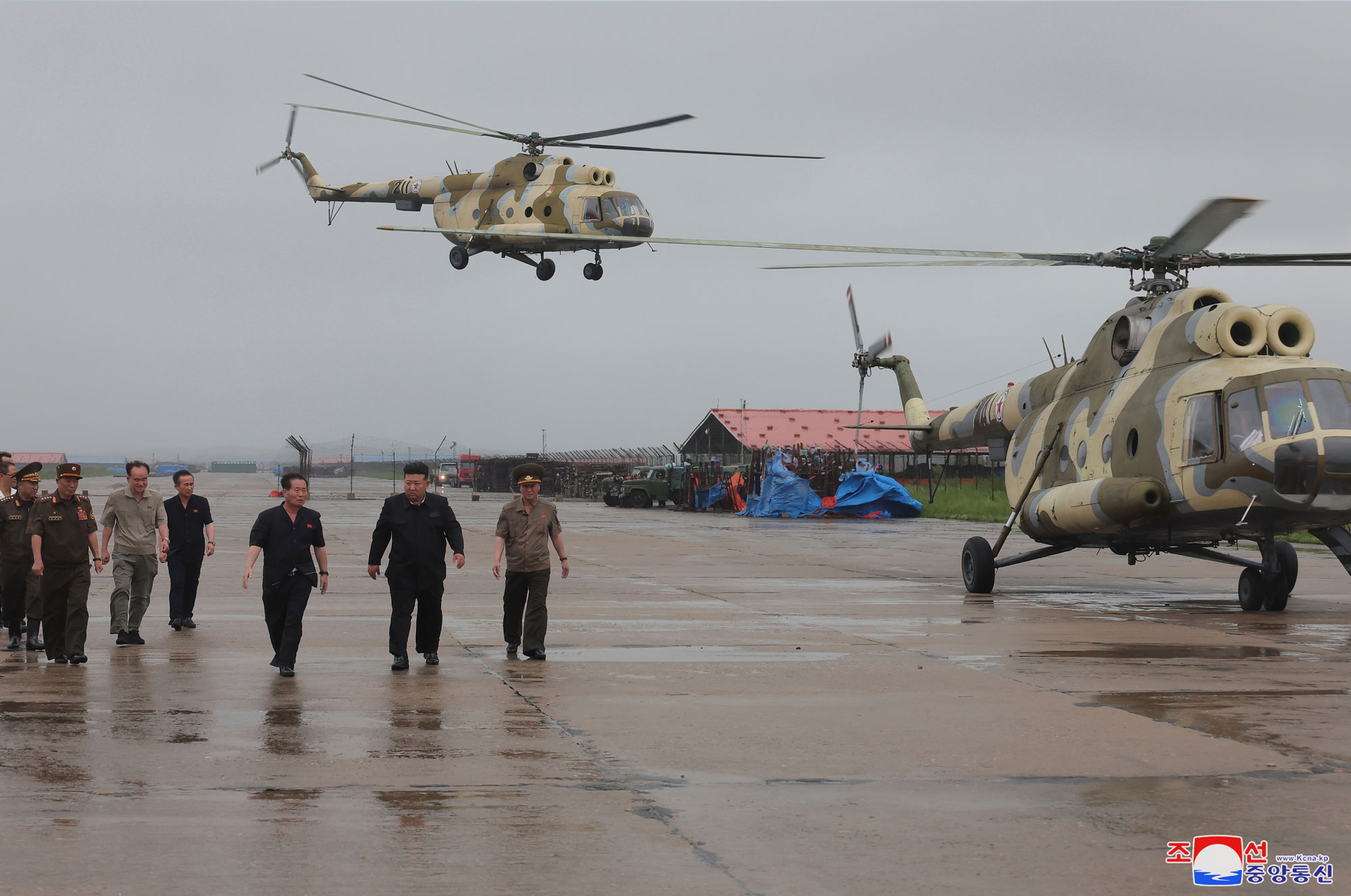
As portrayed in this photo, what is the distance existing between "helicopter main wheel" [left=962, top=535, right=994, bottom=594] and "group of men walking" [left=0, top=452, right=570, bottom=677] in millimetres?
7466

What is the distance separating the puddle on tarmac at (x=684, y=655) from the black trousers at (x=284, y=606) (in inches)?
82.1

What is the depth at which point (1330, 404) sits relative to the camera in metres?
13.7

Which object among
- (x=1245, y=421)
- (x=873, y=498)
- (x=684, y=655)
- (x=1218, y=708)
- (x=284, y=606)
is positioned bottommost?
(x=684, y=655)

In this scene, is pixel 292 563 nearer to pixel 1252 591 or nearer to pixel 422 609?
pixel 422 609

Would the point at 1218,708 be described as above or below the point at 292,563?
below

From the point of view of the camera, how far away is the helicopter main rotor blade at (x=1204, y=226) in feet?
45.3

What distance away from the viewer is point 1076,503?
15.9 metres

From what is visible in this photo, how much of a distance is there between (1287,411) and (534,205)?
28843 mm

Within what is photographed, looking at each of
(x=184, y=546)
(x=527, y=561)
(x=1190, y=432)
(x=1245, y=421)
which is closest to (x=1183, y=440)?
(x=1190, y=432)

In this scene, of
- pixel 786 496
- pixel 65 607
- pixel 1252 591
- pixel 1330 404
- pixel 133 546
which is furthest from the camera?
pixel 786 496

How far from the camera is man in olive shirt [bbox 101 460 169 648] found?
1236 cm

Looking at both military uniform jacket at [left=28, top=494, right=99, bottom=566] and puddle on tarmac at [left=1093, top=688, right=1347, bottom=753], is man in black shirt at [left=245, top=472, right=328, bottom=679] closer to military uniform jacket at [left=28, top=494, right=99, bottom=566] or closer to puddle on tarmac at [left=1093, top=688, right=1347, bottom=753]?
military uniform jacket at [left=28, top=494, right=99, bottom=566]

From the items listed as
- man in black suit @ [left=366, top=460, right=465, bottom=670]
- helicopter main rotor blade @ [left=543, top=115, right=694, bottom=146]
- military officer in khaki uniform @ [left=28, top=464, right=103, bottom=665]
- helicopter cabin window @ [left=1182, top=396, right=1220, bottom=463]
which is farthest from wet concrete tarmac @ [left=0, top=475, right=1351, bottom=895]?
helicopter main rotor blade @ [left=543, top=115, right=694, bottom=146]

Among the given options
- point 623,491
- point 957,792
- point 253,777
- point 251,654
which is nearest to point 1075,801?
point 957,792
